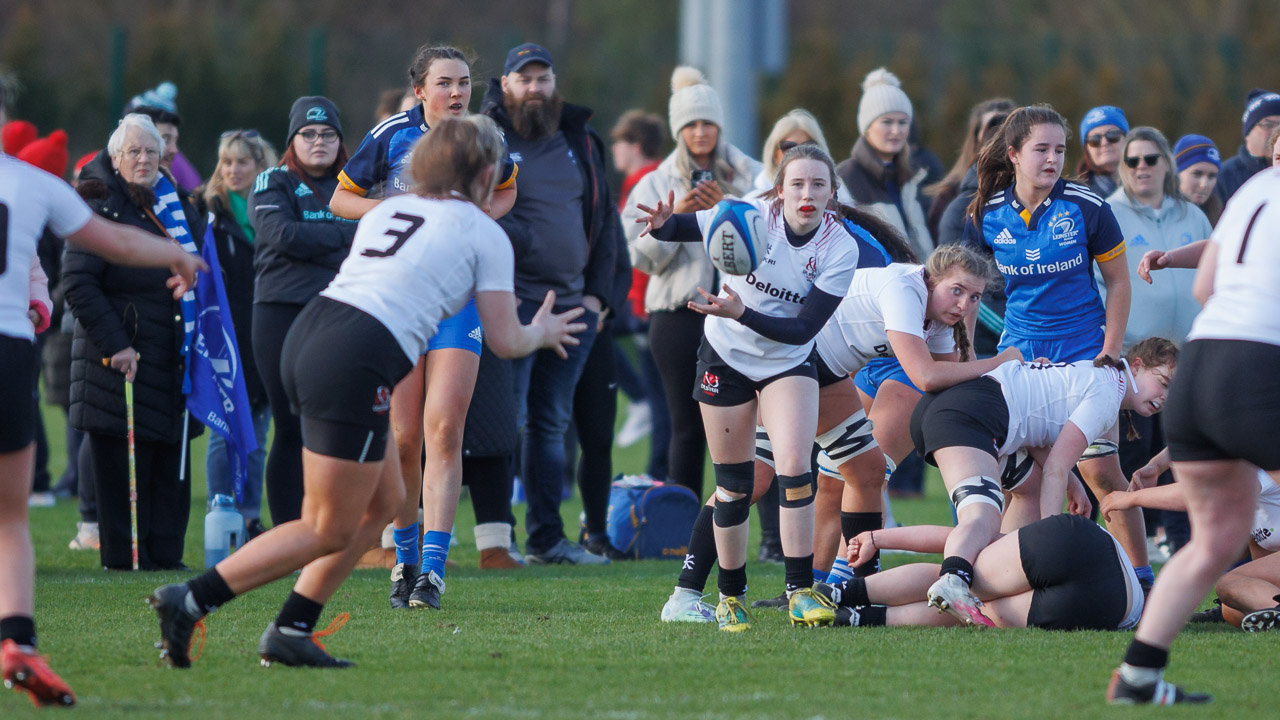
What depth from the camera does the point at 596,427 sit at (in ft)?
25.4

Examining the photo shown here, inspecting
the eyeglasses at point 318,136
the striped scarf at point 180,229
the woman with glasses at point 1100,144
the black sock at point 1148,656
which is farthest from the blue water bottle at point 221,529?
the woman with glasses at point 1100,144

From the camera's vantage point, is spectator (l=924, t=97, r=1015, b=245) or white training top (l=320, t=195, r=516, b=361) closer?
white training top (l=320, t=195, r=516, b=361)

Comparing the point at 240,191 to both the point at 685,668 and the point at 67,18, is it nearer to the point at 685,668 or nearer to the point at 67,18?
the point at 685,668

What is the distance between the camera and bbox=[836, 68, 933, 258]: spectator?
325 inches

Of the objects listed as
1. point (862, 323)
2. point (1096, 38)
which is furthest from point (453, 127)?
point (1096, 38)

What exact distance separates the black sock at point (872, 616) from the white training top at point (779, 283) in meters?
0.98

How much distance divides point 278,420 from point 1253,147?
5.77 m

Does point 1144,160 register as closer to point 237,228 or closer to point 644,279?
point 644,279

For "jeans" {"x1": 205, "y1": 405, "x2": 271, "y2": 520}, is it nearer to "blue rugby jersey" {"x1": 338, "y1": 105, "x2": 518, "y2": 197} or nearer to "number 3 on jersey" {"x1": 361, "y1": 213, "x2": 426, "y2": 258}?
"blue rugby jersey" {"x1": 338, "y1": 105, "x2": 518, "y2": 197}

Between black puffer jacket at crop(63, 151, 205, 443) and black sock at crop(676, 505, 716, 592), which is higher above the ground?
black puffer jacket at crop(63, 151, 205, 443)

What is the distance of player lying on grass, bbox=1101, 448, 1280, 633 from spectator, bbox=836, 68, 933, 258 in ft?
9.41

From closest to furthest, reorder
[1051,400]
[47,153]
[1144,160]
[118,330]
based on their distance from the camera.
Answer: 1. [1051,400]
2. [118,330]
3. [1144,160]
4. [47,153]

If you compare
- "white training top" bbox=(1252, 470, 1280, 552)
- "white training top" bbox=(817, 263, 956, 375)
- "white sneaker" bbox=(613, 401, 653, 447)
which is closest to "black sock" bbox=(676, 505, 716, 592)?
"white training top" bbox=(817, 263, 956, 375)

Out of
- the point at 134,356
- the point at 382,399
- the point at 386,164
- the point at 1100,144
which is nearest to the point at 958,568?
the point at 382,399
